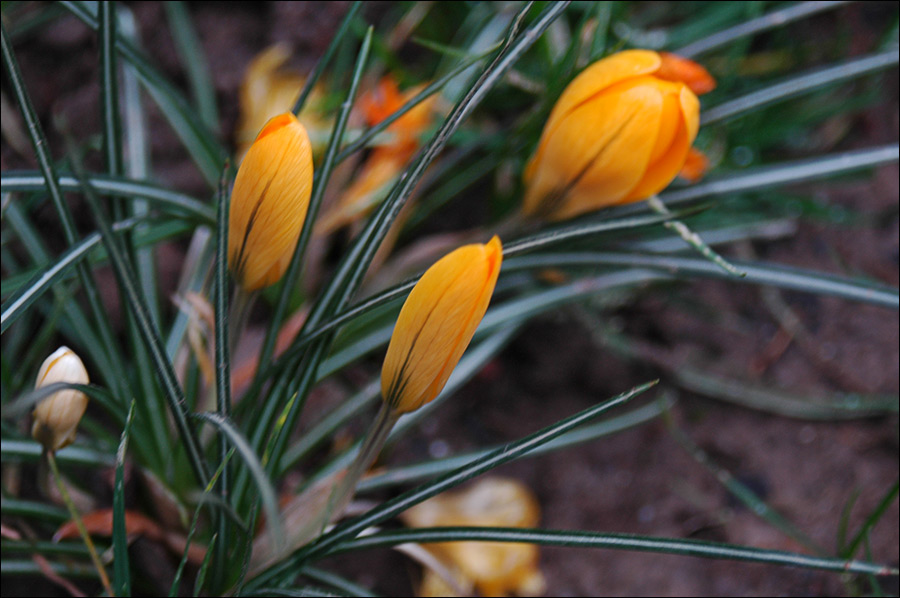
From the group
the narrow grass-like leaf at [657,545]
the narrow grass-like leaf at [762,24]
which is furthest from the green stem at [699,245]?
the narrow grass-like leaf at [762,24]

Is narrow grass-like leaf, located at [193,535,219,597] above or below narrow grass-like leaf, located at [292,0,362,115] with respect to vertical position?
below

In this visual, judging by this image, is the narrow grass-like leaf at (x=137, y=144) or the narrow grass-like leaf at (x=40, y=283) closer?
the narrow grass-like leaf at (x=40, y=283)

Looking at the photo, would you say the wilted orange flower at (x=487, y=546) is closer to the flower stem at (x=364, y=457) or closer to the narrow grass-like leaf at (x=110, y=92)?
the flower stem at (x=364, y=457)

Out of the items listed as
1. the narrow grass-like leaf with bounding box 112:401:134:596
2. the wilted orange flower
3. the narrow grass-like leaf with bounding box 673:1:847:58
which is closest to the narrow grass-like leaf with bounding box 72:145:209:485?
the narrow grass-like leaf with bounding box 112:401:134:596

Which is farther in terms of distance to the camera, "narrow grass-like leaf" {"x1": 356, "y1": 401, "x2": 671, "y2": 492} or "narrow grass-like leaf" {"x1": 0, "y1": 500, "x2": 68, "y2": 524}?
"narrow grass-like leaf" {"x1": 356, "y1": 401, "x2": 671, "y2": 492}

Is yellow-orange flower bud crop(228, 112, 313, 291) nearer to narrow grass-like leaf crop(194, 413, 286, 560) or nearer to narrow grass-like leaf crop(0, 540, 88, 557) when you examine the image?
narrow grass-like leaf crop(194, 413, 286, 560)

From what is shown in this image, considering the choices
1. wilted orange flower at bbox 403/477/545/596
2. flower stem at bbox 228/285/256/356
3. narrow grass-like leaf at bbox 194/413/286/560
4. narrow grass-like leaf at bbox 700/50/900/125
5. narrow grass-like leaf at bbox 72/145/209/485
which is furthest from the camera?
wilted orange flower at bbox 403/477/545/596

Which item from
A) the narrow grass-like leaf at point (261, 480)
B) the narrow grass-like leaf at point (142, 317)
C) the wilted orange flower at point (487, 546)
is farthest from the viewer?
the wilted orange flower at point (487, 546)
